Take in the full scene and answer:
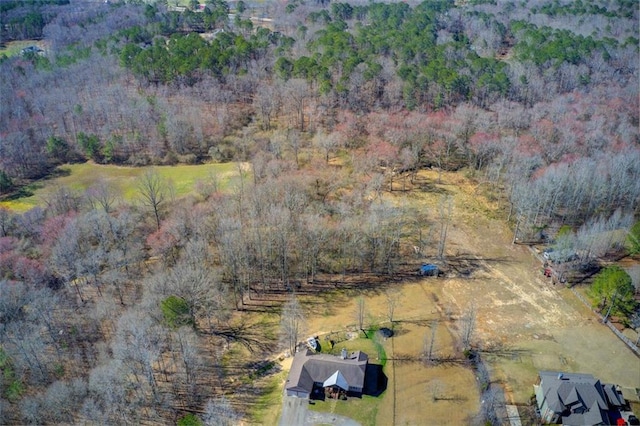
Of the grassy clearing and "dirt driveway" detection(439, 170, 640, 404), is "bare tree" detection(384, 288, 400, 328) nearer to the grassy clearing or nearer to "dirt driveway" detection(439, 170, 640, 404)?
"dirt driveway" detection(439, 170, 640, 404)

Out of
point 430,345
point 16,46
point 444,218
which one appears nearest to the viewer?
point 430,345

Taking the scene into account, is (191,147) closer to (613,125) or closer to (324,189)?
(324,189)

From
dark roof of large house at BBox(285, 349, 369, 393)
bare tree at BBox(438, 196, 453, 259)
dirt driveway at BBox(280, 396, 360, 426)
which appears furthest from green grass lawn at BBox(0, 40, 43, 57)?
dirt driveway at BBox(280, 396, 360, 426)

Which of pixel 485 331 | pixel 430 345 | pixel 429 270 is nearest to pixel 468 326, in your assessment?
pixel 485 331

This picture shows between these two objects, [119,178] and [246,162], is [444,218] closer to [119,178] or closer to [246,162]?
[246,162]

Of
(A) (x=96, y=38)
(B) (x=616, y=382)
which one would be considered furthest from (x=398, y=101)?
(A) (x=96, y=38)

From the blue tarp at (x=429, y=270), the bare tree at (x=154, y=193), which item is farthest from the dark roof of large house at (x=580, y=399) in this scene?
the bare tree at (x=154, y=193)

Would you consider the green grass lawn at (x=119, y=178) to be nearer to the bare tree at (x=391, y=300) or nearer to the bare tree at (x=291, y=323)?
the bare tree at (x=291, y=323)
